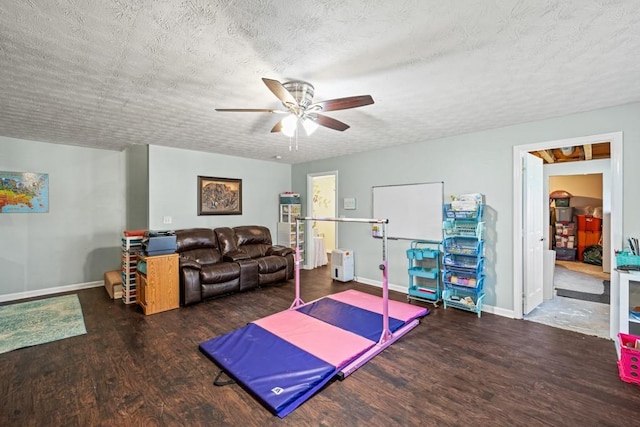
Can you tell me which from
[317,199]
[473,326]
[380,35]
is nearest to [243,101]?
[380,35]

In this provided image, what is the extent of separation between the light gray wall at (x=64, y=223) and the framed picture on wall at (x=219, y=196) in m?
1.43

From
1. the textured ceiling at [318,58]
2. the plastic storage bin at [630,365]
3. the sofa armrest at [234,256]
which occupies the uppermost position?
the textured ceiling at [318,58]

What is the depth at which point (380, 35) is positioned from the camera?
5.63ft

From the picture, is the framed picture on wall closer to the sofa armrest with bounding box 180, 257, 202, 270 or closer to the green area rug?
the sofa armrest with bounding box 180, 257, 202, 270

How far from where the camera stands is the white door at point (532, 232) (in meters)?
3.61

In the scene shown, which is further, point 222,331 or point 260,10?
point 222,331

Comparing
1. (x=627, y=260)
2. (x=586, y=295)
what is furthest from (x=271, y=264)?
(x=586, y=295)

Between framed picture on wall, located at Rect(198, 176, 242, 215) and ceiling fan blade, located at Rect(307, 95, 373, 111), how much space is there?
3581 mm

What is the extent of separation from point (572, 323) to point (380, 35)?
12.8ft

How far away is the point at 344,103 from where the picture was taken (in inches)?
87.4

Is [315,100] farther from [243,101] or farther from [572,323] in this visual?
[572,323]

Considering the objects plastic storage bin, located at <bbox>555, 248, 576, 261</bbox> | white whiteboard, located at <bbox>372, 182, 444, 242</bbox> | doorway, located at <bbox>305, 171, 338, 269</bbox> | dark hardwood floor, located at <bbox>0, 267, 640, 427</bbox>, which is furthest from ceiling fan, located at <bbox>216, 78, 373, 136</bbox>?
plastic storage bin, located at <bbox>555, 248, 576, 261</bbox>

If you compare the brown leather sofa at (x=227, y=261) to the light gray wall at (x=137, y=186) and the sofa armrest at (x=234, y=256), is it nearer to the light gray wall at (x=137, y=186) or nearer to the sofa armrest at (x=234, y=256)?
the sofa armrest at (x=234, y=256)

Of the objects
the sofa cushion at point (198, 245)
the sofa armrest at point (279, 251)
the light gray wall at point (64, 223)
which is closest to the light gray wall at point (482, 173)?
the sofa armrest at point (279, 251)
